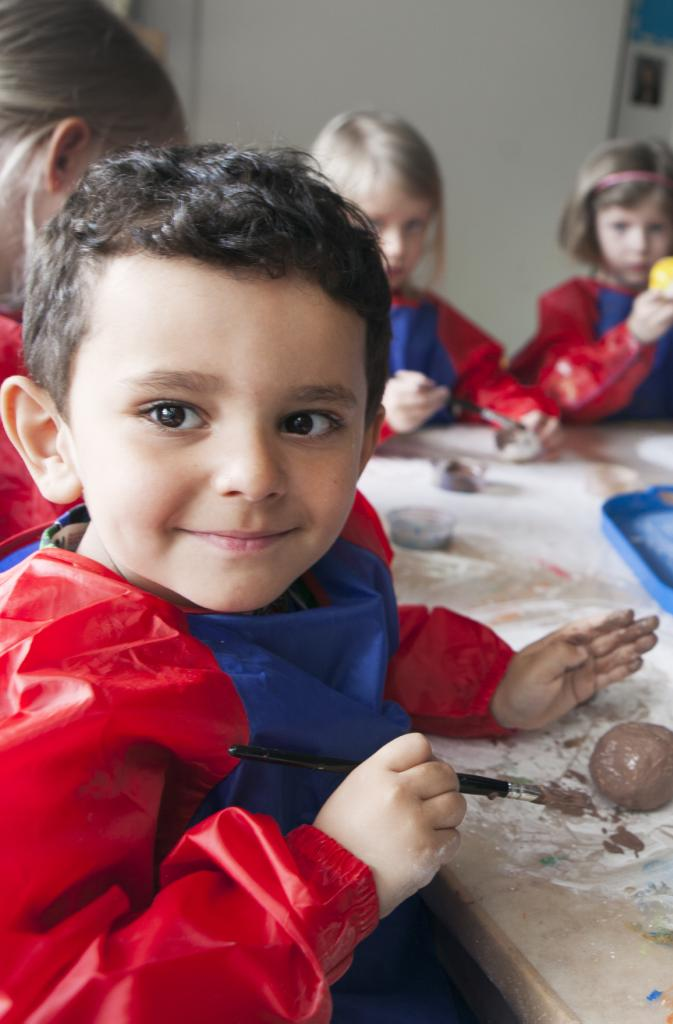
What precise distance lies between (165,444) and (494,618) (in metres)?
0.56

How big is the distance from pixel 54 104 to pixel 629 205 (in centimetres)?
173

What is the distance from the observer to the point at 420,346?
7.17 ft

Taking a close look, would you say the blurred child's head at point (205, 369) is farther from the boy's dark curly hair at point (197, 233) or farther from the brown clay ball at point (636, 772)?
the brown clay ball at point (636, 772)

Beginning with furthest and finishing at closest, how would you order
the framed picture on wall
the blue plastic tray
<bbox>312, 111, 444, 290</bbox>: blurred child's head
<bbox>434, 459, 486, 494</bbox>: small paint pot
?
1. the framed picture on wall
2. <bbox>312, 111, 444, 290</bbox>: blurred child's head
3. <bbox>434, 459, 486, 494</bbox>: small paint pot
4. the blue plastic tray

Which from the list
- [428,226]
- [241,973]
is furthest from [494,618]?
[428,226]

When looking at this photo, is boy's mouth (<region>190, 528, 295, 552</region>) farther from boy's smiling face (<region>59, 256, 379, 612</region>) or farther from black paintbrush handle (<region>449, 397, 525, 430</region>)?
black paintbrush handle (<region>449, 397, 525, 430</region>)

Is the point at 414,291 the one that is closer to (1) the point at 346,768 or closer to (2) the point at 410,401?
(2) the point at 410,401

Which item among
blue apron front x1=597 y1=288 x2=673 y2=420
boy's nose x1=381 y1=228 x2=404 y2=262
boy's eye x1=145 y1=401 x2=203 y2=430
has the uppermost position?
boy's eye x1=145 y1=401 x2=203 y2=430

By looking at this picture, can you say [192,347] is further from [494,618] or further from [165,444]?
[494,618]

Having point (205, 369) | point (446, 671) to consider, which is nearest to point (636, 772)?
point (446, 671)

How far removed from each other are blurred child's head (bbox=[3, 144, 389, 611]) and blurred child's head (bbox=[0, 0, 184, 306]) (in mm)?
461

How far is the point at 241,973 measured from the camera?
0.54m

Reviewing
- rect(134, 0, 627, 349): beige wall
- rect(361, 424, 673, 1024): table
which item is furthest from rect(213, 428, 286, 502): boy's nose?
rect(134, 0, 627, 349): beige wall

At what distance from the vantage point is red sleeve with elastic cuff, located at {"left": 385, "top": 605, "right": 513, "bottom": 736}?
34.5 inches
